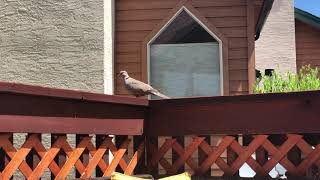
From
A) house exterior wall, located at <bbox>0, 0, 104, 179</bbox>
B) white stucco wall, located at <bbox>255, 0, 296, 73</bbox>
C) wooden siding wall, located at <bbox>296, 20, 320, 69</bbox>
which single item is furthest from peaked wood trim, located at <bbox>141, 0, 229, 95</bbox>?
wooden siding wall, located at <bbox>296, 20, 320, 69</bbox>

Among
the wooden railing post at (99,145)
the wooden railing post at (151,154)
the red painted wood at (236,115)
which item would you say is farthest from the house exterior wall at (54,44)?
the wooden railing post at (99,145)

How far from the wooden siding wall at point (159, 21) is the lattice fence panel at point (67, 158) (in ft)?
8.08

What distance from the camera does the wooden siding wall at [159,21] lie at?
6492 mm

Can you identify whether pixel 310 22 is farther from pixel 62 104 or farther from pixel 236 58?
pixel 62 104

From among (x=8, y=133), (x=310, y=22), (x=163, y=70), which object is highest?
(x=310, y=22)

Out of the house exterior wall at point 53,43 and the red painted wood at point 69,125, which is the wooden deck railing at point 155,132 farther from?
the house exterior wall at point 53,43

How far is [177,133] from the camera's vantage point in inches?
168

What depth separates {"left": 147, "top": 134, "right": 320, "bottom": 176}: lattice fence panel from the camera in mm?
3820

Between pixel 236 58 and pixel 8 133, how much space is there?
154 inches

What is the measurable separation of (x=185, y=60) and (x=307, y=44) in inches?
376

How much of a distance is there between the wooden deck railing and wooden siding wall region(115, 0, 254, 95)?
213cm

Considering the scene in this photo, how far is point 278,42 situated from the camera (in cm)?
1505

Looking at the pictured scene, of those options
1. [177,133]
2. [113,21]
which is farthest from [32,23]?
[177,133]

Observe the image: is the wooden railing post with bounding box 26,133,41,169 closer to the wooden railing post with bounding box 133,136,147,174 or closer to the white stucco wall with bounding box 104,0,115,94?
the wooden railing post with bounding box 133,136,147,174
